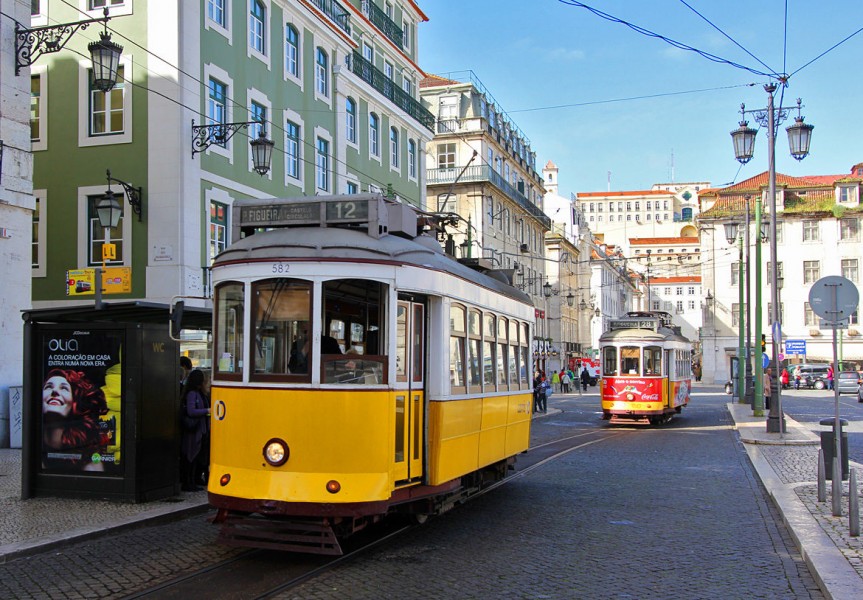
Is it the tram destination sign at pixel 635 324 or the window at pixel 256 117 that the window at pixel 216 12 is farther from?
the tram destination sign at pixel 635 324

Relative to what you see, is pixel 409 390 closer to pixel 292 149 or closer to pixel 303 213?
pixel 303 213

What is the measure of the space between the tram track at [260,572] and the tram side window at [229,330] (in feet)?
5.58

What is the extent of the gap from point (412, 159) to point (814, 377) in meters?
37.1

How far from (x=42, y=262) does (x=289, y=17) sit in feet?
34.0

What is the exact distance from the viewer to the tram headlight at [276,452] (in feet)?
25.6

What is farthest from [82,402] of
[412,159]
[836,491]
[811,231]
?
[811,231]

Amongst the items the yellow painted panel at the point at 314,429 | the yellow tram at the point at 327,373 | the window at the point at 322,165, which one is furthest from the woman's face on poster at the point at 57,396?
the window at the point at 322,165

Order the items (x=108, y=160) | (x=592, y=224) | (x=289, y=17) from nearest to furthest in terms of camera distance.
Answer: (x=108, y=160), (x=289, y=17), (x=592, y=224)

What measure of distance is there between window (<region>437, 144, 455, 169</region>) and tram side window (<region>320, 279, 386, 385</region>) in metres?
45.8

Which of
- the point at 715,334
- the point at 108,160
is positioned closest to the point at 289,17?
the point at 108,160

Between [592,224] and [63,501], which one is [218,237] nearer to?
[63,501]

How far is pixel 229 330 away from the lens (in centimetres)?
823

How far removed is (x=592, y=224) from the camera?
153625 mm

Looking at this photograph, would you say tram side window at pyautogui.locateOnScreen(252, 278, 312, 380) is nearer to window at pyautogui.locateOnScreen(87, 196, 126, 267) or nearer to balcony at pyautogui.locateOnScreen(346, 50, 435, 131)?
window at pyautogui.locateOnScreen(87, 196, 126, 267)
